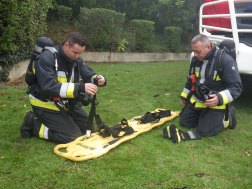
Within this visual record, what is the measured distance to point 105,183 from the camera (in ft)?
8.00

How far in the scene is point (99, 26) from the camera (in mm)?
11500

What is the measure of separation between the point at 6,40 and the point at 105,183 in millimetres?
4903

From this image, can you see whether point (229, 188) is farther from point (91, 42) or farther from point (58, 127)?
point (91, 42)

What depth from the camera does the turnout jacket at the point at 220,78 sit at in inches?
137

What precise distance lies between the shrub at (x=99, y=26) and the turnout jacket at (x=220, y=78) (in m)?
8.31

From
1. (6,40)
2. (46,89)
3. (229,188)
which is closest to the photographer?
(229,188)

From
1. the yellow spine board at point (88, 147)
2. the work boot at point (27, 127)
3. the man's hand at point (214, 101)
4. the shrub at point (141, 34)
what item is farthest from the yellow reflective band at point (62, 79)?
the shrub at point (141, 34)

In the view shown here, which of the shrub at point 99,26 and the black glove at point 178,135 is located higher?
the shrub at point 99,26

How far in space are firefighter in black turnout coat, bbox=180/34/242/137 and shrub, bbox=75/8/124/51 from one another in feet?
27.3

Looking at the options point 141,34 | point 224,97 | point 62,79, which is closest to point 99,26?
point 141,34

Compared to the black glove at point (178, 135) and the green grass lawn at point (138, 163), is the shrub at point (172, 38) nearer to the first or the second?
the green grass lawn at point (138, 163)

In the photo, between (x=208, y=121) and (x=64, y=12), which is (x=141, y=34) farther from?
(x=208, y=121)

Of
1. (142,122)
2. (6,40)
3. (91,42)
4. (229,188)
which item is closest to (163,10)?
(91,42)

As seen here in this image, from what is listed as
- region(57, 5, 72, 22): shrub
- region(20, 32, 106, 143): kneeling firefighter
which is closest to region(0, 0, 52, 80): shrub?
region(20, 32, 106, 143): kneeling firefighter
